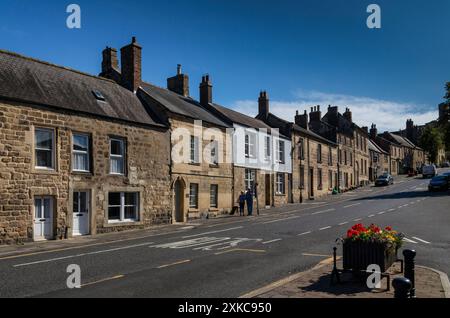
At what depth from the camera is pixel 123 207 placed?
22.1m

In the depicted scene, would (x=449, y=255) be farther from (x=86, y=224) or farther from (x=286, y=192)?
(x=286, y=192)

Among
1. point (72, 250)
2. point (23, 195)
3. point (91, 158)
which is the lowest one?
point (72, 250)

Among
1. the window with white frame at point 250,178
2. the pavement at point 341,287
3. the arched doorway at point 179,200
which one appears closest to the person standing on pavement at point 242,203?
the window with white frame at point 250,178

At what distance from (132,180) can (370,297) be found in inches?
670

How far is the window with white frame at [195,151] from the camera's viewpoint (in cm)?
2745

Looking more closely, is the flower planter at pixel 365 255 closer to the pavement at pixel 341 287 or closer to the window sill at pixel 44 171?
the pavement at pixel 341 287

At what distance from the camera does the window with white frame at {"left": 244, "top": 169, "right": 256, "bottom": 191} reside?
1336 inches

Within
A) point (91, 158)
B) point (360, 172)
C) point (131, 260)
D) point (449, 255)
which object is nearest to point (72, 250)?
point (131, 260)

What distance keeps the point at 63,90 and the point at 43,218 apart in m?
6.43

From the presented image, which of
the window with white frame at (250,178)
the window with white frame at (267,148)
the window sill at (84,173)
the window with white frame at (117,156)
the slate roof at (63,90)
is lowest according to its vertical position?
the window with white frame at (250,178)

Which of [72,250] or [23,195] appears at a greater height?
[23,195]

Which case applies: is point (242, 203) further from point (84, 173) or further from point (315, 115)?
point (315, 115)

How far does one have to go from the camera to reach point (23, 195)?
57.0 feet

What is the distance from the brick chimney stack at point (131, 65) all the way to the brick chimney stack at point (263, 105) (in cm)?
1941
